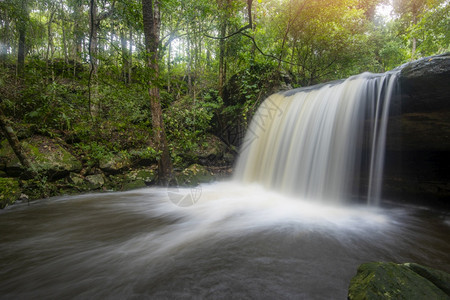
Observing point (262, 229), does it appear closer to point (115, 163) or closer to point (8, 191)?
point (115, 163)

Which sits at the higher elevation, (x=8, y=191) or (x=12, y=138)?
(x=12, y=138)

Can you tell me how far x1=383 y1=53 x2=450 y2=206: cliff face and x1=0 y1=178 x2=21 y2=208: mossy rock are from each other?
27.0 feet

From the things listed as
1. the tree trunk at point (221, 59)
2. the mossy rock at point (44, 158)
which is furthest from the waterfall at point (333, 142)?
the mossy rock at point (44, 158)

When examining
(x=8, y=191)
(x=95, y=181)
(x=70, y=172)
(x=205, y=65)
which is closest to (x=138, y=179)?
(x=95, y=181)

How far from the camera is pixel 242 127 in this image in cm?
891

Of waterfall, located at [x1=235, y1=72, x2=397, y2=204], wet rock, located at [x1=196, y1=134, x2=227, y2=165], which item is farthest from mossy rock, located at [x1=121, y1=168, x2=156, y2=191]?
waterfall, located at [x1=235, y1=72, x2=397, y2=204]

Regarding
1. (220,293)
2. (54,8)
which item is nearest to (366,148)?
(220,293)

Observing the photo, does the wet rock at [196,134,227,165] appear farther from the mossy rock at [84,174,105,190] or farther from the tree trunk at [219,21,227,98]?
the mossy rock at [84,174,105,190]

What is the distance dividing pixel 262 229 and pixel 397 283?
1.97m

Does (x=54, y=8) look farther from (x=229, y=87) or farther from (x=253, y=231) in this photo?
(x=253, y=231)

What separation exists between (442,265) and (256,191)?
4.49 meters

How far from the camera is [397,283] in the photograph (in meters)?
1.25

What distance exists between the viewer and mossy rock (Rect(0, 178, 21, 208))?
423 cm

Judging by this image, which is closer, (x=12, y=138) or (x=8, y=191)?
(x=12, y=138)
